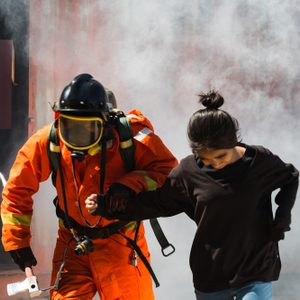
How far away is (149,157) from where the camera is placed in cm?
320

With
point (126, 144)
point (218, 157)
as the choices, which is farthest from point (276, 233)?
point (126, 144)

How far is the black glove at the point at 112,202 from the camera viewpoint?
291cm

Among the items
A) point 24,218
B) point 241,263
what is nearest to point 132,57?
point 24,218

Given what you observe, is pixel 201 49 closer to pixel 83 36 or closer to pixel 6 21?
pixel 83 36

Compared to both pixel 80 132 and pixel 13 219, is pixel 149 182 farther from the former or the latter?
pixel 13 219

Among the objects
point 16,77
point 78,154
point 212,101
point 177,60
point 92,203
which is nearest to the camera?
point 212,101

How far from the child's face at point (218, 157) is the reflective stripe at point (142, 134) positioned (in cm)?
54

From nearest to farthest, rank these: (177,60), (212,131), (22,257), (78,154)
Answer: (212,131) < (78,154) < (22,257) < (177,60)

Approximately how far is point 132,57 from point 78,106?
2.90 meters

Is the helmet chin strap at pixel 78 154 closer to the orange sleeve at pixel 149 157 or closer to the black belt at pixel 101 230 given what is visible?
the orange sleeve at pixel 149 157

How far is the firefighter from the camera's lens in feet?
10.2

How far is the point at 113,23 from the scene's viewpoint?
5.81m

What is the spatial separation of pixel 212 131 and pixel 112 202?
0.59m

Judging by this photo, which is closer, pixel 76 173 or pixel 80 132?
pixel 80 132
